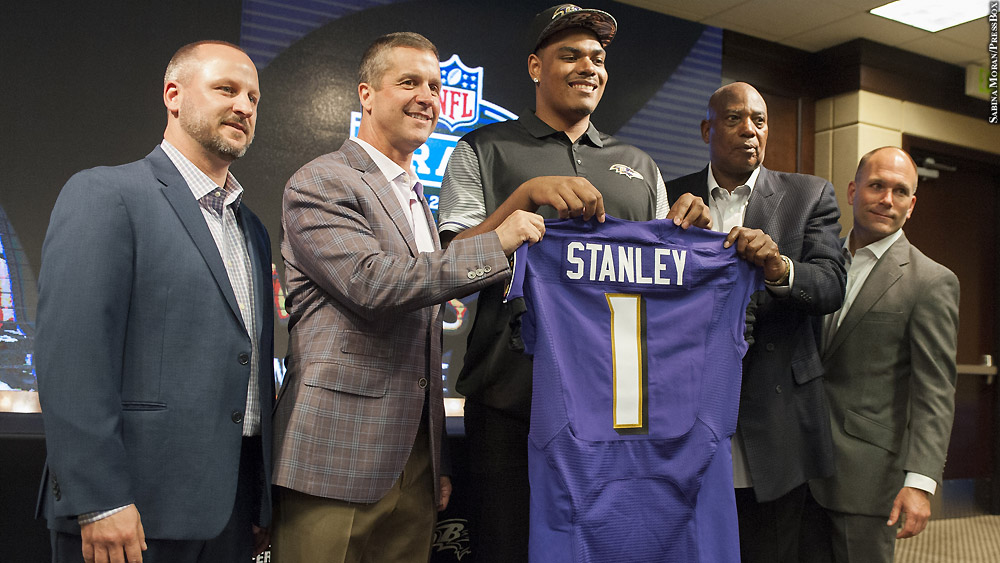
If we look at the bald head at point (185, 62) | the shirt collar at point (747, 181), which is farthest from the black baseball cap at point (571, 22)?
the bald head at point (185, 62)

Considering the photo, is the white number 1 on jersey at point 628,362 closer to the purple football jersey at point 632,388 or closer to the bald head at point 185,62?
the purple football jersey at point 632,388

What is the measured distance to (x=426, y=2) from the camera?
427cm

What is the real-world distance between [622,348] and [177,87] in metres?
1.14

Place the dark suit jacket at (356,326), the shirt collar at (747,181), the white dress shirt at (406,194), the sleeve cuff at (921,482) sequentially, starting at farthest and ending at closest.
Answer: the shirt collar at (747,181) < the sleeve cuff at (921,482) < the white dress shirt at (406,194) < the dark suit jacket at (356,326)

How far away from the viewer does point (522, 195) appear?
160 cm

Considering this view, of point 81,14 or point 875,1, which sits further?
point 875,1

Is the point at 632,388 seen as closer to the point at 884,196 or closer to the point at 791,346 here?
the point at 791,346

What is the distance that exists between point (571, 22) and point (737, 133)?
60 centimetres

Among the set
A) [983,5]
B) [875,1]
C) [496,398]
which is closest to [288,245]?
[496,398]

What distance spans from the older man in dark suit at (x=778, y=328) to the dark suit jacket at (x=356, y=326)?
0.78m

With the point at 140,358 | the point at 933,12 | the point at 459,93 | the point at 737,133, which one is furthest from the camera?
the point at 933,12

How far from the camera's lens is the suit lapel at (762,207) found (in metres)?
2.00

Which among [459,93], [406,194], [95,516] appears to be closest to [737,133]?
[406,194]

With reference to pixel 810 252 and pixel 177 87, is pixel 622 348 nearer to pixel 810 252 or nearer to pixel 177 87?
pixel 810 252
